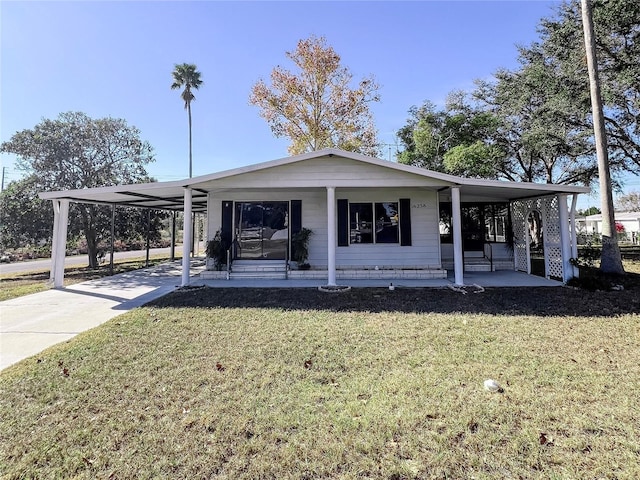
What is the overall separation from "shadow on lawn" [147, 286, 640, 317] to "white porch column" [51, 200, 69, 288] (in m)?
3.93

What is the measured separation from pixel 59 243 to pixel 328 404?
9772 mm

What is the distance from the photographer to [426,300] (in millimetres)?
6781

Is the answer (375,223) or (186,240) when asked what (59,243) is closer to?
(186,240)

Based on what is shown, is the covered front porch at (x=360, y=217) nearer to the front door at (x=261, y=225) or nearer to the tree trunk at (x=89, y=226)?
the front door at (x=261, y=225)

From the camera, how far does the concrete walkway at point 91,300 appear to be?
4.78m

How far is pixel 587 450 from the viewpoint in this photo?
2.23 meters

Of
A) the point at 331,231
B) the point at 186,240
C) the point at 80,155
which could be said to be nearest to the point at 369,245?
the point at 331,231

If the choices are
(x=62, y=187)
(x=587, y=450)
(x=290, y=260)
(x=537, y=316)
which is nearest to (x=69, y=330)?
(x=290, y=260)

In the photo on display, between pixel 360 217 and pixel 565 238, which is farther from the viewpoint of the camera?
pixel 360 217

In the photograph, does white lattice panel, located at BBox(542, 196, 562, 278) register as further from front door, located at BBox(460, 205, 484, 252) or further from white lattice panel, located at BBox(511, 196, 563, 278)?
front door, located at BBox(460, 205, 484, 252)

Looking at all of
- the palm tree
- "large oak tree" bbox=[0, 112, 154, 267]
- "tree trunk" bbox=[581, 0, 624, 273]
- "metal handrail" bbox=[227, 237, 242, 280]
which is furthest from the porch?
the palm tree

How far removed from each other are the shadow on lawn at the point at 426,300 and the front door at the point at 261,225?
8.16 ft

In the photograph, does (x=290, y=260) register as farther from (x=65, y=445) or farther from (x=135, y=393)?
(x=65, y=445)

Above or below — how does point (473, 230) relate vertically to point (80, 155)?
below
